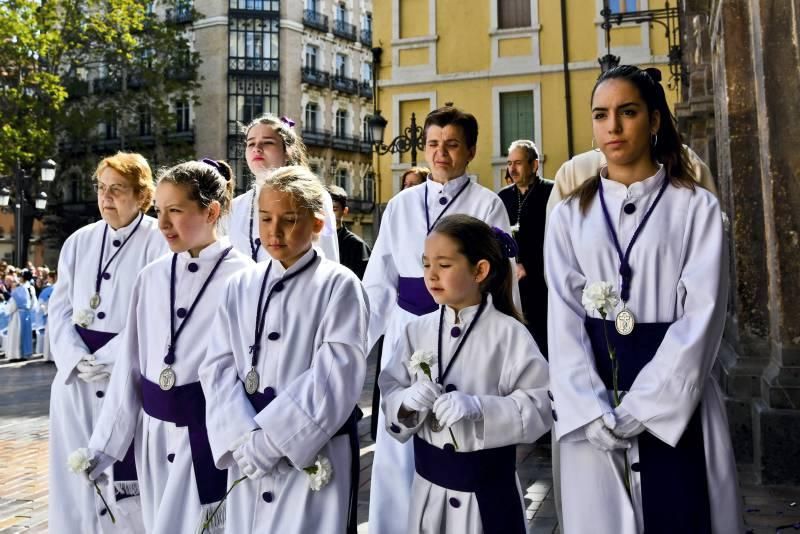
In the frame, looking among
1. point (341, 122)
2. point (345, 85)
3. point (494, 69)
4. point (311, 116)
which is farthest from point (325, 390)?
point (345, 85)

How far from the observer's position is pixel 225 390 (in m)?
3.20

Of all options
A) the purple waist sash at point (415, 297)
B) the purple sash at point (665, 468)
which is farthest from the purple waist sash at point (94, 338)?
the purple sash at point (665, 468)

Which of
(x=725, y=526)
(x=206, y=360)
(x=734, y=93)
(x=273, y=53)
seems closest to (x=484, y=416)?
(x=725, y=526)

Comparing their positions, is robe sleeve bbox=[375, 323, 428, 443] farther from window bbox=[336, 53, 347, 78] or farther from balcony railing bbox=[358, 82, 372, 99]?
balcony railing bbox=[358, 82, 372, 99]

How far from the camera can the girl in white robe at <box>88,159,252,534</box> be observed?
3445mm

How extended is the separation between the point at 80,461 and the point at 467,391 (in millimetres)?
1698

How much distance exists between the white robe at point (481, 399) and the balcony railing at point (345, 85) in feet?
161

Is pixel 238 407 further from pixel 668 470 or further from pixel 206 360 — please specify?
pixel 668 470

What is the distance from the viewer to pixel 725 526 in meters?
2.79

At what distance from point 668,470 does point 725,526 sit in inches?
10.9

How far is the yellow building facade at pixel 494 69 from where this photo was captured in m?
21.7

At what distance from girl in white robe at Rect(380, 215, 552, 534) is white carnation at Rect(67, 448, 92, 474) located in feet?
4.35

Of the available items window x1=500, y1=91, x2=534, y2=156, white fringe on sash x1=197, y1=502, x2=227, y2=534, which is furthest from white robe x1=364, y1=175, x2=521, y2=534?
window x1=500, y1=91, x2=534, y2=156

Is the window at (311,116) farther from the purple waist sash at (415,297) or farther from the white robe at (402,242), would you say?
the purple waist sash at (415,297)
